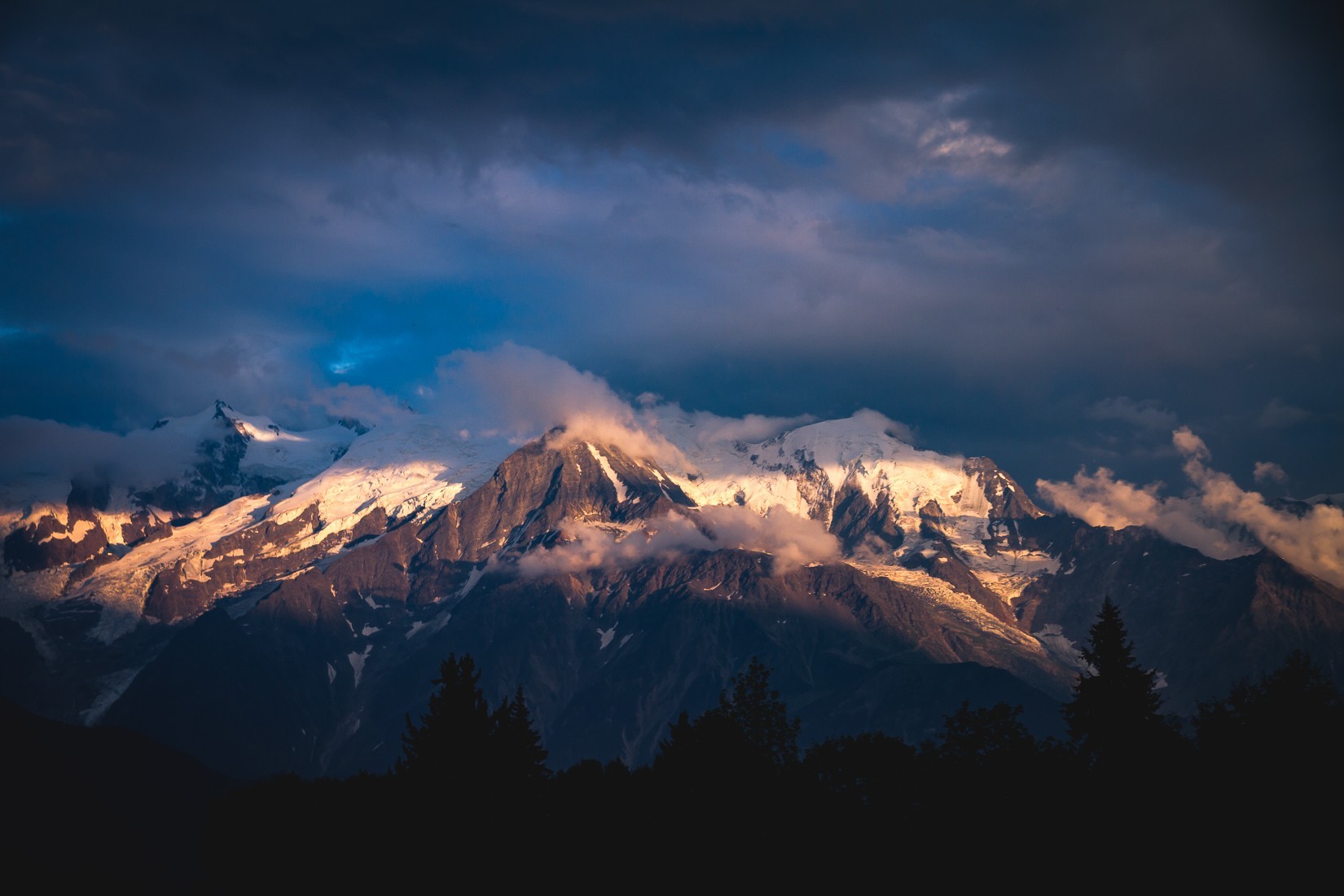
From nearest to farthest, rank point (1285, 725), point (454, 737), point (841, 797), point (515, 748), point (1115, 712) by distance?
point (1285, 725), point (1115, 712), point (454, 737), point (515, 748), point (841, 797)

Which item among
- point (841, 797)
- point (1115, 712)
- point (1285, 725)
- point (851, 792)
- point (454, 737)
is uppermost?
point (1115, 712)

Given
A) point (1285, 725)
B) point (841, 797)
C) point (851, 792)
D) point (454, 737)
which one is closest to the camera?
point (1285, 725)

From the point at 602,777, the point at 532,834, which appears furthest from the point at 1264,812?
the point at 602,777

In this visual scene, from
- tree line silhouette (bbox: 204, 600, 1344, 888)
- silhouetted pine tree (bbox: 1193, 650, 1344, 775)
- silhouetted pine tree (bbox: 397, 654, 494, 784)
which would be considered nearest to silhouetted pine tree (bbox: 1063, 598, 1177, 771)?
tree line silhouette (bbox: 204, 600, 1344, 888)

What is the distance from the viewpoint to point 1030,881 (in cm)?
7031

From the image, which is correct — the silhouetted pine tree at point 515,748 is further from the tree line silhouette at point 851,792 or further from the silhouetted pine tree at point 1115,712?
the silhouetted pine tree at point 1115,712

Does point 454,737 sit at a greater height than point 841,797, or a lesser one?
greater

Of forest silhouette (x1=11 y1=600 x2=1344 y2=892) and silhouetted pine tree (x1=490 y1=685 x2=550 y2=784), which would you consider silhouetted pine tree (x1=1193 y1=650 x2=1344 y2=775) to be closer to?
forest silhouette (x1=11 y1=600 x2=1344 y2=892)

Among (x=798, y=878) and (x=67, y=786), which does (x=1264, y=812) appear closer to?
(x=798, y=878)

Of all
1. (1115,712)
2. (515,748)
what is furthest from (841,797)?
(515,748)

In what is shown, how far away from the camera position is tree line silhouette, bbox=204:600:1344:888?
70.8 m

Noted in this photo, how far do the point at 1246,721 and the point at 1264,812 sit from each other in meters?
19.7

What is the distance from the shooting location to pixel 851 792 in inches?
3578

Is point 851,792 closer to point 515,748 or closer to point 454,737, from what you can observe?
point 515,748
